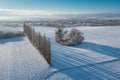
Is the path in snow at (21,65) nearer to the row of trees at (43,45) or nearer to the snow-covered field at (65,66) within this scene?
the snow-covered field at (65,66)

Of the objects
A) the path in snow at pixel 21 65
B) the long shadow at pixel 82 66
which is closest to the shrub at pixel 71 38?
the long shadow at pixel 82 66

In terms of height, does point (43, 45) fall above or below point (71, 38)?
above

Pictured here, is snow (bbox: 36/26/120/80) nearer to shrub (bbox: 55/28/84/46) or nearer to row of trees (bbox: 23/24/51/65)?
row of trees (bbox: 23/24/51/65)

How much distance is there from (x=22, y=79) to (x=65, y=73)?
2087 millimetres

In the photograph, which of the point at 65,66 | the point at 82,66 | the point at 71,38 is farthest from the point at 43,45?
the point at 71,38

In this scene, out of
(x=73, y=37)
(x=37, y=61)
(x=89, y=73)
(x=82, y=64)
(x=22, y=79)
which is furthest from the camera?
(x=73, y=37)

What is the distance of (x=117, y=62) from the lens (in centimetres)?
1152

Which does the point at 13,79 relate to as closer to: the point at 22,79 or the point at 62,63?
the point at 22,79

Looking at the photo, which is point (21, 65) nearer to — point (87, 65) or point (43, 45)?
point (43, 45)

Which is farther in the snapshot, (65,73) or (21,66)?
(21,66)

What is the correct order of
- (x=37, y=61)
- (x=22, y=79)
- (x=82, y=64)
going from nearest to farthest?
(x=22, y=79) < (x=82, y=64) < (x=37, y=61)

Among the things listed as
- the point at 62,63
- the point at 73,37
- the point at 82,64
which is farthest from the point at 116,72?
the point at 73,37

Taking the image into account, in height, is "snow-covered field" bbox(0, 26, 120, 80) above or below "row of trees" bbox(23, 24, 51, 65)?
below

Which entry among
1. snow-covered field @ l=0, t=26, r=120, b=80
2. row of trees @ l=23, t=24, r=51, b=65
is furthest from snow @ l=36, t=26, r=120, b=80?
row of trees @ l=23, t=24, r=51, b=65
